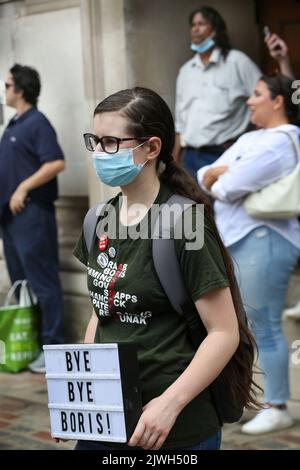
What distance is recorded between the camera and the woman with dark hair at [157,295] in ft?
8.82

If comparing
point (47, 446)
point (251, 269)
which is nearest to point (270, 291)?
point (251, 269)

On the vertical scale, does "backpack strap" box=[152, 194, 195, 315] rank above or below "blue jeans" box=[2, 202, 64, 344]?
above

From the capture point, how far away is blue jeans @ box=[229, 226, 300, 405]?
514cm

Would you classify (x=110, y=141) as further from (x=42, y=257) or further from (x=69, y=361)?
(x=42, y=257)

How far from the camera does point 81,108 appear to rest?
731 centimetres

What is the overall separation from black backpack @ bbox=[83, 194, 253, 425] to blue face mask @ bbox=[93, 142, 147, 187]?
14cm

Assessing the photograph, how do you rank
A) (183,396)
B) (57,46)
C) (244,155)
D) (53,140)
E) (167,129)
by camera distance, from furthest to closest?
(57,46) < (53,140) < (244,155) < (167,129) < (183,396)

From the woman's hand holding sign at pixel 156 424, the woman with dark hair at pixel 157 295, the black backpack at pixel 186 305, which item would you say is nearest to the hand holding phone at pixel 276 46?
the woman with dark hair at pixel 157 295

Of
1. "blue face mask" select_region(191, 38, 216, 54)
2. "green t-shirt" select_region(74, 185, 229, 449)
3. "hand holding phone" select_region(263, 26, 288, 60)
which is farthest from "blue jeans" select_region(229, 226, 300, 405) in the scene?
"green t-shirt" select_region(74, 185, 229, 449)

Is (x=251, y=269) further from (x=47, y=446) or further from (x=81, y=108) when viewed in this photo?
(x=81, y=108)

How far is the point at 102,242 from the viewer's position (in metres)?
2.93

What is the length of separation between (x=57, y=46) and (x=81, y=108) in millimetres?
505

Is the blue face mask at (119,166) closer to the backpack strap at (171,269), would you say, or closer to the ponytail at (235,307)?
the ponytail at (235,307)

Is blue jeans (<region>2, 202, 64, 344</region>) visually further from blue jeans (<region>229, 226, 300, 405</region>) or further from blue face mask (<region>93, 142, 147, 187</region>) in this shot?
blue face mask (<region>93, 142, 147, 187</region>)
